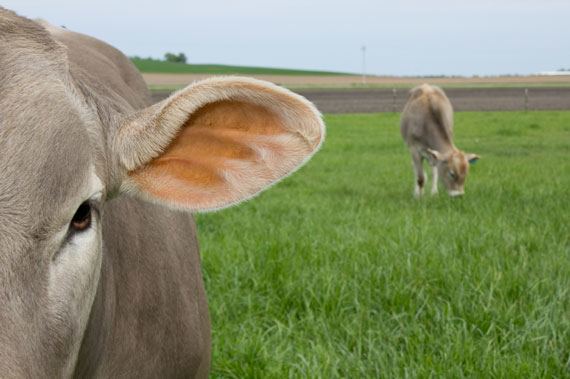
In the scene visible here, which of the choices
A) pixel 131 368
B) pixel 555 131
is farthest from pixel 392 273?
pixel 555 131

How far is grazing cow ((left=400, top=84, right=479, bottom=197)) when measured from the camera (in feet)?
Result: 33.7

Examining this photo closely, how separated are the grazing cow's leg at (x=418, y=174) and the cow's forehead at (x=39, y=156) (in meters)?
7.53

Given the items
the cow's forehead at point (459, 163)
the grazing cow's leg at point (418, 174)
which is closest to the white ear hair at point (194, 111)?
the grazing cow's leg at point (418, 174)

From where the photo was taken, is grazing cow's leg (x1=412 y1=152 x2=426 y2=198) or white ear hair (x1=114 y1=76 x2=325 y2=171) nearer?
white ear hair (x1=114 y1=76 x2=325 y2=171)

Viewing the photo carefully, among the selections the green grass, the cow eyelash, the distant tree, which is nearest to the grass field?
the cow eyelash

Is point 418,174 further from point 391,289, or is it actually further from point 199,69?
point 199,69

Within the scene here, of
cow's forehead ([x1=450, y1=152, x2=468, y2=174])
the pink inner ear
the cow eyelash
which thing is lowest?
cow's forehead ([x1=450, y1=152, x2=468, y2=174])

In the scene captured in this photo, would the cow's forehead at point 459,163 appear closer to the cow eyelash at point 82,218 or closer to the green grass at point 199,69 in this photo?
the cow eyelash at point 82,218

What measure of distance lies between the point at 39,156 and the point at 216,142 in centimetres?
58

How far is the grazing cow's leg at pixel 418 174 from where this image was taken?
9652 mm

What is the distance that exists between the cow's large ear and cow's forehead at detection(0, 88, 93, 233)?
226 mm

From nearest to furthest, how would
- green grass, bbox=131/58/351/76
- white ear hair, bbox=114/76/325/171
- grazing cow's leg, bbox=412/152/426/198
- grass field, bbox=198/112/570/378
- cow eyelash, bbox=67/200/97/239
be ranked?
cow eyelash, bbox=67/200/97/239, white ear hair, bbox=114/76/325/171, grass field, bbox=198/112/570/378, grazing cow's leg, bbox=412/152/426/198, green grass, bbox=131/58/351/76

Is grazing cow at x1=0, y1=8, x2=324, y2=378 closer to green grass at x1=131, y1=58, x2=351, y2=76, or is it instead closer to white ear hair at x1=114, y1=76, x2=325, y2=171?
white ear hair at x1=114, y1=76, x2=325, y2=171

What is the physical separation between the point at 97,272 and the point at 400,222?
4794 millimetres
